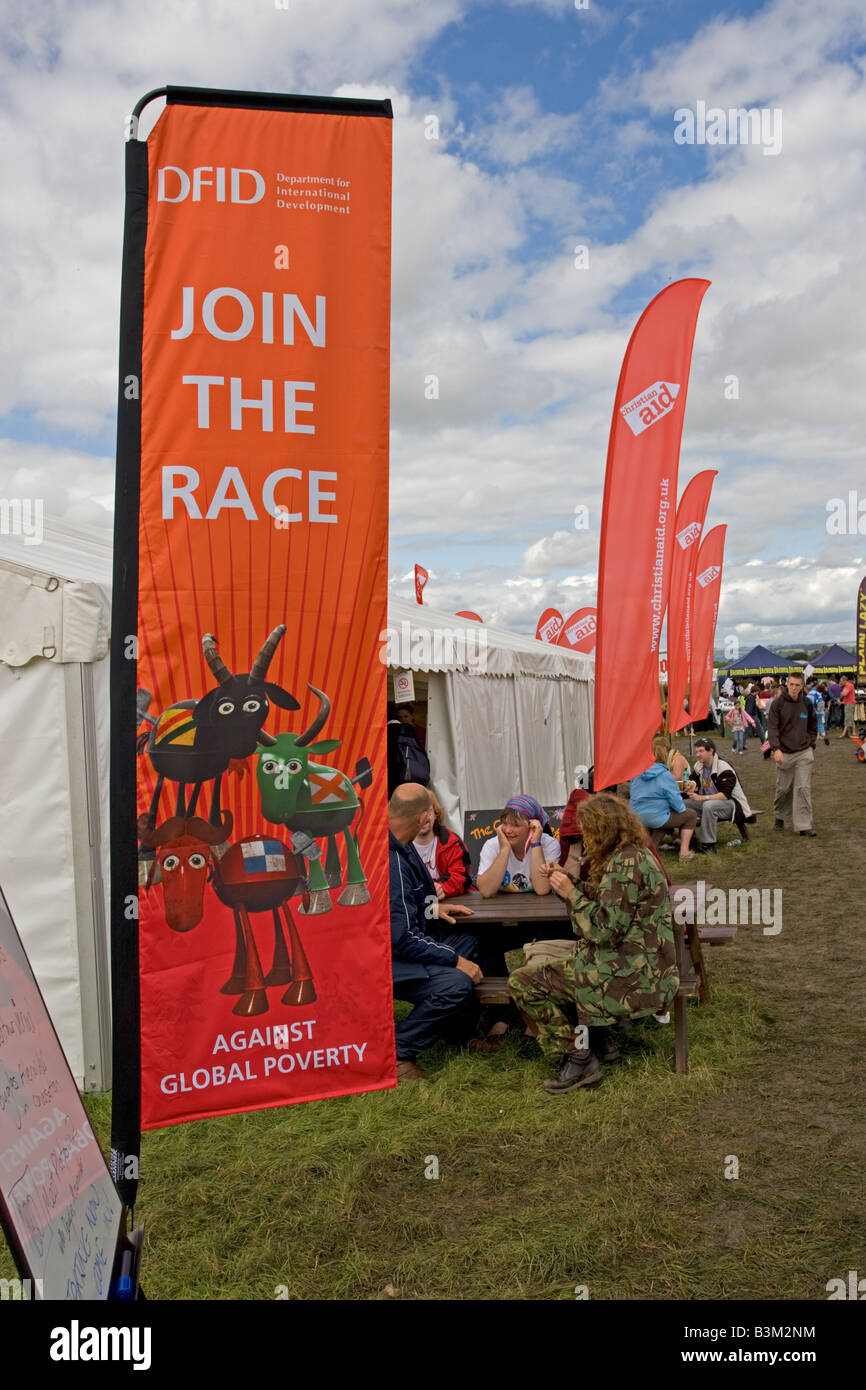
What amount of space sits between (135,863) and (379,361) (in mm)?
1646

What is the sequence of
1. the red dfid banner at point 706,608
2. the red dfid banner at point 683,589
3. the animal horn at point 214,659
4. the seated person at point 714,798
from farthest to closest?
1. the red dfid banner at point 706,608
2. the red dfid banner at point 683,589
3. the seated person at point 714,798
4. the animal horn at point 214,659

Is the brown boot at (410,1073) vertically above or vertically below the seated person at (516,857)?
below

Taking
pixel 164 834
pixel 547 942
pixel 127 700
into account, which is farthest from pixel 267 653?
pixel 547 942

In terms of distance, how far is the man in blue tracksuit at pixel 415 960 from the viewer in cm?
495

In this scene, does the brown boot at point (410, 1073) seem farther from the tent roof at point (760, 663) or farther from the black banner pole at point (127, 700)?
the tent roof at point (760, 663)

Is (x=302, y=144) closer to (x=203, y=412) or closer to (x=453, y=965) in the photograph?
(x=203, y=412)

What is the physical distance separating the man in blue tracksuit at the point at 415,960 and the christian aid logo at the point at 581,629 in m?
16.4

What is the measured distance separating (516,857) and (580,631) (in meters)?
15.8

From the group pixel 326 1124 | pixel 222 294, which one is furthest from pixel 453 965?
pixel 222 294

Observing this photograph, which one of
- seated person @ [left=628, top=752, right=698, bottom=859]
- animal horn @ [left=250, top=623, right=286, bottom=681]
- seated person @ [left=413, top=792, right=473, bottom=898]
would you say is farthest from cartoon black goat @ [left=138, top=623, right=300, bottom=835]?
seated person @ [left=628, top=752, right=698, bottom=859]

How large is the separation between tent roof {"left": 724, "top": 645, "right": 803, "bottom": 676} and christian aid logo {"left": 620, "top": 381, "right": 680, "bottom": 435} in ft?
144

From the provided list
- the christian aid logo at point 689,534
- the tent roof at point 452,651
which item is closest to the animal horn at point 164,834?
the tent roof at point 452,651

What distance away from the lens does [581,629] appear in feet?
70.9

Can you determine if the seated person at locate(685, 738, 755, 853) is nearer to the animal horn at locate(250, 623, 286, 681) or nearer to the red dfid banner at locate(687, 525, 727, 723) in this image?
the red dfid banner at locate(687, 525, 727, 723)
